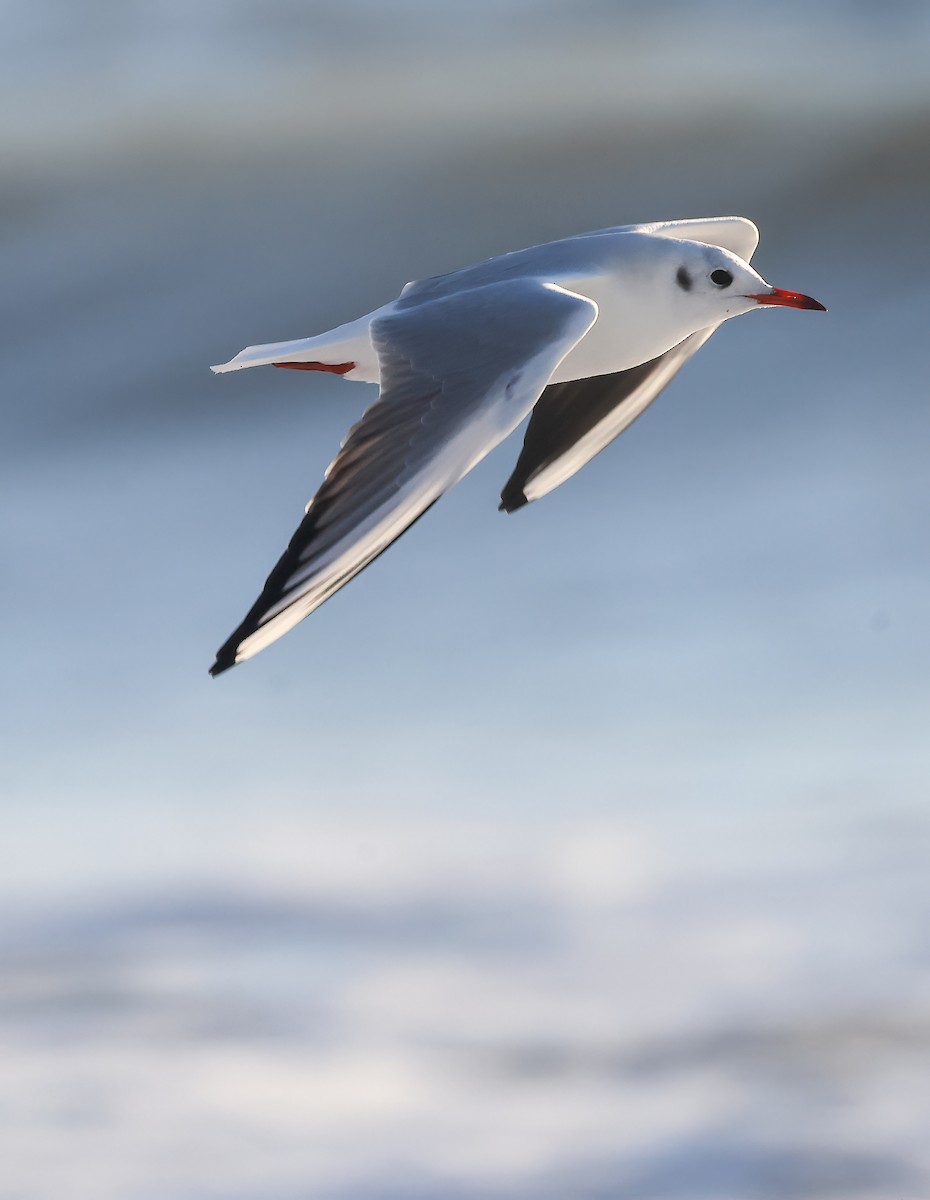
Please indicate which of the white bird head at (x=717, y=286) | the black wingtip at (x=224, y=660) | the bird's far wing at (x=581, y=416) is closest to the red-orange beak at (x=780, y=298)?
the white bird head at (x=717, y=286)

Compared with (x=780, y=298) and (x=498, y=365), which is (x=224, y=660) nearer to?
(x=498, y=365)

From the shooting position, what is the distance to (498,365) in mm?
1837

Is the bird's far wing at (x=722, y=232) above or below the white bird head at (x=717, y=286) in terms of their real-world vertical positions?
above

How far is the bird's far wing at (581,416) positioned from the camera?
2363mm

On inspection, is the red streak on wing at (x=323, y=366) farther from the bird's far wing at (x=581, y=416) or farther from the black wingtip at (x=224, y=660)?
the black wingtip at (x=224, y=660)

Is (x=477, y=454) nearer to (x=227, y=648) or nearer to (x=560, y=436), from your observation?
(x=227, y=648)

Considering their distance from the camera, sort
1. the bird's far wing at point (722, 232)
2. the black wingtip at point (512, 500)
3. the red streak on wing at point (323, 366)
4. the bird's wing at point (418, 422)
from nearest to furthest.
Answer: the bird's wing at point (418, 422)
the red streak on wing at point (323, 366)
the black wingtip at point (512, 500)
the bird's far wing at point (722, 232)

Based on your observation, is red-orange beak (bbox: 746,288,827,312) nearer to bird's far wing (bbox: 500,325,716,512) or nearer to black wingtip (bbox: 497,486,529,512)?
bird's far wing (bbox: 500,325,716,512)

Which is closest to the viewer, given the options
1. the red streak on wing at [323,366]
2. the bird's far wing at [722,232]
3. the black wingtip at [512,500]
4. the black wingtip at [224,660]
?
the black wingtip at [224,660]

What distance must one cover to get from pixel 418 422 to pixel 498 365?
10cm

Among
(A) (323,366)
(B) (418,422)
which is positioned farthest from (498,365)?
(A) (323,366)

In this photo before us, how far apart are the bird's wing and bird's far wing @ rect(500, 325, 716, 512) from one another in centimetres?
35

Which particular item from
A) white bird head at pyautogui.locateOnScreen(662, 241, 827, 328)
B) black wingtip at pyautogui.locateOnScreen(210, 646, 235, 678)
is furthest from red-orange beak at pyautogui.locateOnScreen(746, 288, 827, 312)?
black wingtip at pyautogui.locateOnScreen(210, 646, 235, 678)

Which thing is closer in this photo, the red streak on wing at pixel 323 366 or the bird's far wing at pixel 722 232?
the red streak on wing at pixel 323 366
